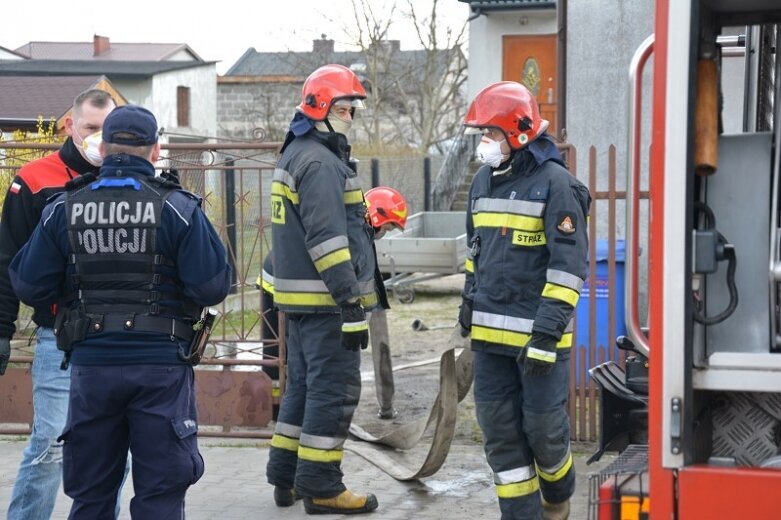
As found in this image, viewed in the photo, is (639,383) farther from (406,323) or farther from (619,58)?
(406,323)

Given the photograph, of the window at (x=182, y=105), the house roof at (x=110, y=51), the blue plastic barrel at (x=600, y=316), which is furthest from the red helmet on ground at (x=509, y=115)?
the house roof at (x=110, y=51)

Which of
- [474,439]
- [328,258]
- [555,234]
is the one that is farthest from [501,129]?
[474,439]

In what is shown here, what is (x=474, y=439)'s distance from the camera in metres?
7.91

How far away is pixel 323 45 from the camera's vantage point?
39.6 metres

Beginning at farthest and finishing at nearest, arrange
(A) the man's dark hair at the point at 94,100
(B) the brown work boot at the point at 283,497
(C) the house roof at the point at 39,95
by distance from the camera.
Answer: (C) the house roof at the point at 39,95 → (B) the brown work boot at the point at 283,497 → (A) the man's dark hair at the point at 94,100

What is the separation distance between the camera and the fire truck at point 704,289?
2742 mm

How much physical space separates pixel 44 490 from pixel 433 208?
65.9 ft

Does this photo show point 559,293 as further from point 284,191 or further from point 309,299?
point 284,191

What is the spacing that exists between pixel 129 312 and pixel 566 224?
190cm

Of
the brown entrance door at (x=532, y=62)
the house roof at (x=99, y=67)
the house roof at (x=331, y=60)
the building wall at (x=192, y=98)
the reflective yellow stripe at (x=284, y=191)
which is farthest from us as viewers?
the building wall at (x=192, y=98)

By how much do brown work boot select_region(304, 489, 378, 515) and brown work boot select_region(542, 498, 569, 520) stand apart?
39.2 inches

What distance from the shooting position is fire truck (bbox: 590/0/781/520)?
274 cm

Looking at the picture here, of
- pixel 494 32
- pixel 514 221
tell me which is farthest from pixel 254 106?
pixel 514 221

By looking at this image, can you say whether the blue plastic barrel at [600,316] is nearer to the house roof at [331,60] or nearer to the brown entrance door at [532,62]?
the brown entrance door at [532,62]
